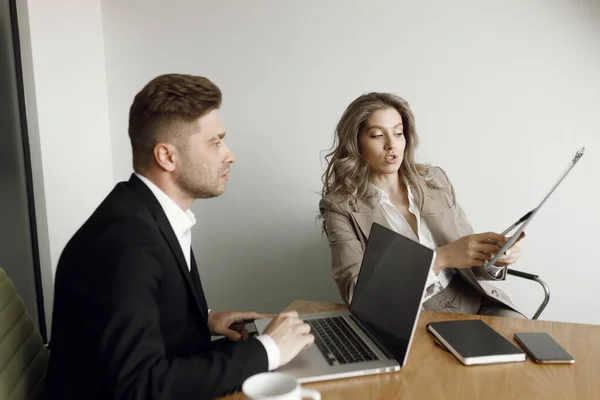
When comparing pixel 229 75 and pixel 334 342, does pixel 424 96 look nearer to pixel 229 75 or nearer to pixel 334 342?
pixel 229 75

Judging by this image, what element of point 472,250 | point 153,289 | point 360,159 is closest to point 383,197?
point 360,159

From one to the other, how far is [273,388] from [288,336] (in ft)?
0.89

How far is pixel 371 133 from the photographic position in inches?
75.7

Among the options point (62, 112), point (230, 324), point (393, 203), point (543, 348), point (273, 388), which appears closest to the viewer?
point (273, 388)

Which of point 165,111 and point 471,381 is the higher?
point 165,111

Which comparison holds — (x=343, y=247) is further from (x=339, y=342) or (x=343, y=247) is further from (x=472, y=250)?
(x=339, y=342)

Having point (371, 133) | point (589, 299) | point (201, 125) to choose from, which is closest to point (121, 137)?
point (371, 133)

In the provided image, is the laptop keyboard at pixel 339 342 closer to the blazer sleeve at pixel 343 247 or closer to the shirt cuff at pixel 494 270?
the blazer sleeve at pixel 343 247

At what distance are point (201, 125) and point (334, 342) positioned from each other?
0.62 m

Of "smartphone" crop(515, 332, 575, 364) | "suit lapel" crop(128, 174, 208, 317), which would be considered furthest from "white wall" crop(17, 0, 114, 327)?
"smartphone" crop(515, 332, 575, 364)

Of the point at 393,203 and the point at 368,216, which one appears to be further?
the point at 393,203

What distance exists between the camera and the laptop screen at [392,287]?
110 cm

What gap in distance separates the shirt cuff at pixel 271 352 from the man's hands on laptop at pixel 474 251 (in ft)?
2.44

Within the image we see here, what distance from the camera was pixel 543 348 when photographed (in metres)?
1.19
